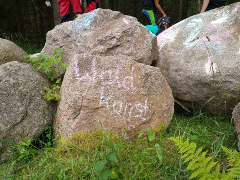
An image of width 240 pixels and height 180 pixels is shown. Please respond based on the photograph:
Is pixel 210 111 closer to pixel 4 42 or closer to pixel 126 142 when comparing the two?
pixel 126 142

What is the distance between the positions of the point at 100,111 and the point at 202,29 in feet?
6.18

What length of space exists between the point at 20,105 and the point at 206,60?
7.57 ft

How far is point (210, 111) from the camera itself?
2.52m

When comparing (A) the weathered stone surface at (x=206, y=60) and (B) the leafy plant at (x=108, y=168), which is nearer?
(B) the leafy plant at (x=108, y=168)

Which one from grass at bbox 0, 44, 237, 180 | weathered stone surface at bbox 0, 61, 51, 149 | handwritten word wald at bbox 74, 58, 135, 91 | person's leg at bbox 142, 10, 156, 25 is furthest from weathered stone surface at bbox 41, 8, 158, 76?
person's leg at bbox 142, 10, 156, 25

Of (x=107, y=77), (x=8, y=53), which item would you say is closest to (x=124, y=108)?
(x=107, y=77)

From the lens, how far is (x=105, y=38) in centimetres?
250

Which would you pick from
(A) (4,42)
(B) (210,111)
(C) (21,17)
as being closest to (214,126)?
(B) (210,111)

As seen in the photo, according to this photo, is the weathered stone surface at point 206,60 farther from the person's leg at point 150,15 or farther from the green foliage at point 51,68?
the person's leg at point 150,15

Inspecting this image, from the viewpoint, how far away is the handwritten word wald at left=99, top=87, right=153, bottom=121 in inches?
79.7

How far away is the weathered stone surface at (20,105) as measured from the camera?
2020mm

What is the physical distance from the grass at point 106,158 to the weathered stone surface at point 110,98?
0.45 feet

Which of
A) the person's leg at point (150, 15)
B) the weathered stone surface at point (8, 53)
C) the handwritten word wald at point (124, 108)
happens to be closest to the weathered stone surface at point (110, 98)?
the handwritten word wald at point (124, 108)

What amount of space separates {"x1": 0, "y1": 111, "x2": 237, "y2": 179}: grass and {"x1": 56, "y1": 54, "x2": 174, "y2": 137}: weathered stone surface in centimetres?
14
